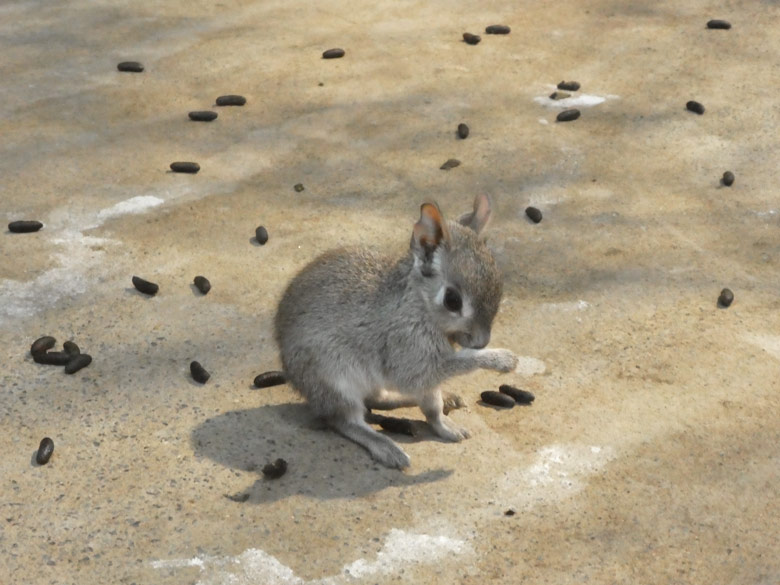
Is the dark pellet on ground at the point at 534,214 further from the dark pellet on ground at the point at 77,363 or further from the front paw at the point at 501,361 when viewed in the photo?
the dark pellet on ground at the point at 77,363

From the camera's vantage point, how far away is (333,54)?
9.23m

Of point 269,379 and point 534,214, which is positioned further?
point 534,214

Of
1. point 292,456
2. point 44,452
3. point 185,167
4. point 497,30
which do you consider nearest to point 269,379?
point 292,456

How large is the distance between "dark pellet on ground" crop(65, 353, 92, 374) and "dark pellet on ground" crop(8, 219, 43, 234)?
154 centimetres

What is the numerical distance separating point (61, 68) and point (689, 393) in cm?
606

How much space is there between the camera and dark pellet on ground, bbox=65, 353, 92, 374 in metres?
5.29

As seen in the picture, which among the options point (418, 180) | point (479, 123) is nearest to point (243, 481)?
point (418, 180)

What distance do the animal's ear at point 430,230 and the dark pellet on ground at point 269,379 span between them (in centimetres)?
A: 105

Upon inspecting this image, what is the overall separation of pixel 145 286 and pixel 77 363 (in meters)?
0.84

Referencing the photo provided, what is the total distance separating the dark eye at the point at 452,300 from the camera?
473 cm

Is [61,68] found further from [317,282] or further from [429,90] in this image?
[317,282]

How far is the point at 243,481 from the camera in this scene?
179 inches

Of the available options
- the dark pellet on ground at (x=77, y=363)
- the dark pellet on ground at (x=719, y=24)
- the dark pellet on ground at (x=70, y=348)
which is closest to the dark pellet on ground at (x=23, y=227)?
the dark pellet on ground at (x=70, y=348)

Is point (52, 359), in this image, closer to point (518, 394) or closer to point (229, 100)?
point (518, 394)
